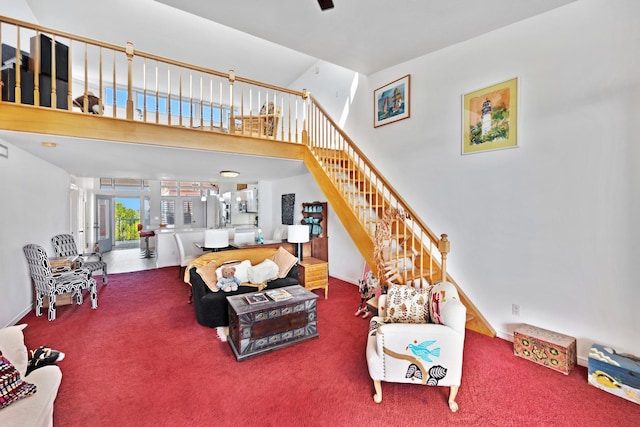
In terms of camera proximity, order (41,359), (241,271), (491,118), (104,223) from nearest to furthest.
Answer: (41,359) < (491,118) < (241,271) < (104,223)

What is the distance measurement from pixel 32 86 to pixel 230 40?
11.0 feet

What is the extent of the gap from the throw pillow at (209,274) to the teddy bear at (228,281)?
0.07 m

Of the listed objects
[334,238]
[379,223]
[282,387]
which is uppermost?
[379,223]

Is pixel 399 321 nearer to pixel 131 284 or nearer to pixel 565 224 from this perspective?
pixel 565 224

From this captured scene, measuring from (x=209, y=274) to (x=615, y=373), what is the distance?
398 centimetres

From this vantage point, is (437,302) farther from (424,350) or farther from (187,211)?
(187,211)

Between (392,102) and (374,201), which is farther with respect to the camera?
(374,201)

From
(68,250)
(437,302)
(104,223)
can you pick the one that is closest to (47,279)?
(68,250)

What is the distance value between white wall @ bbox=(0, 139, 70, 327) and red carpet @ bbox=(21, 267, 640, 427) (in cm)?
60

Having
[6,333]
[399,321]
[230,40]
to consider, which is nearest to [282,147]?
[230,40]

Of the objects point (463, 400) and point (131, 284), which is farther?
point (131, 284)

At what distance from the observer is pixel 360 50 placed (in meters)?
3.59

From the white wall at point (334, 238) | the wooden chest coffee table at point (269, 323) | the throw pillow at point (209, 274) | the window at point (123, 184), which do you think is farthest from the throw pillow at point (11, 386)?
the window at point (123, 184)

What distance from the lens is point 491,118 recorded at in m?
3.04
